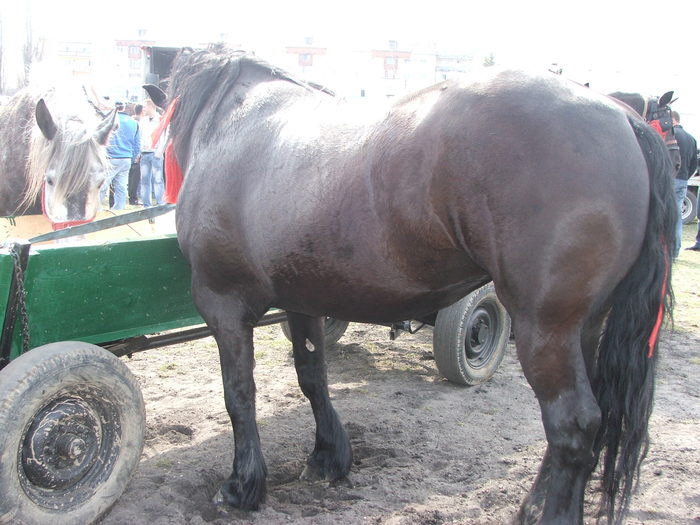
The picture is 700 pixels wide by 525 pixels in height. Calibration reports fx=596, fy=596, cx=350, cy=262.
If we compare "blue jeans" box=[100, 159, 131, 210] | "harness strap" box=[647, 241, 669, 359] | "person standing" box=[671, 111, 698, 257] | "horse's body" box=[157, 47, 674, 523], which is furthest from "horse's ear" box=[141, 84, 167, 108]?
"person standing" box=[671, 111, 698, 257]

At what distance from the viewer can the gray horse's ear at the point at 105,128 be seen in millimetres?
Answer: 4103

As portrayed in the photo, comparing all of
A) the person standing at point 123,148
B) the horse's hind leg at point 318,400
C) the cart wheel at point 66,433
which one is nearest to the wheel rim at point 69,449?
the cart wheel at point 66,433

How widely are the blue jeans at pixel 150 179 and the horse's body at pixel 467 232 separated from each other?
9810mm

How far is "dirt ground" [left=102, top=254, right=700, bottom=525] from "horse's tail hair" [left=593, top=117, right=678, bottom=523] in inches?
20.3

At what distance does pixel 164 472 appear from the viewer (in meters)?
2.79

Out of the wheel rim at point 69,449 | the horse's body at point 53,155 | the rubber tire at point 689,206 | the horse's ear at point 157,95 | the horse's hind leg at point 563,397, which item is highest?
the horse's ear at point 157,95

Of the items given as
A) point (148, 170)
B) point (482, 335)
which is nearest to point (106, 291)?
point (482, 335)

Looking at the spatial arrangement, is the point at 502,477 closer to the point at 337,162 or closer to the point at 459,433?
the point at 459,433

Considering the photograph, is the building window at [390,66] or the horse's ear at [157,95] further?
the building window at [390,66]

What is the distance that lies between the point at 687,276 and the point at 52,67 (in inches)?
315

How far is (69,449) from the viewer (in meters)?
2.19

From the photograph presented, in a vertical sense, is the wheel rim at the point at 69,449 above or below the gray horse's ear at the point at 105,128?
below

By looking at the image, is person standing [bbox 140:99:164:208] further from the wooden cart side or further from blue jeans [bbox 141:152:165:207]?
the wooden cart side

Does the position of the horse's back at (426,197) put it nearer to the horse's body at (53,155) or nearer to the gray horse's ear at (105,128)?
the horse's body at (53,155)
